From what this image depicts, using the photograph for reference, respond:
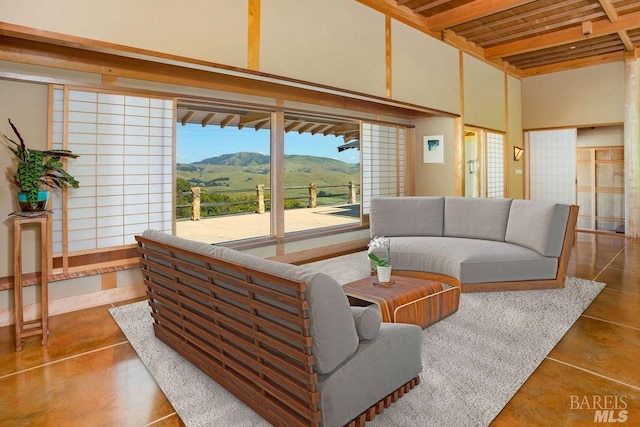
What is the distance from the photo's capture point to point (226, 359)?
1.88 m

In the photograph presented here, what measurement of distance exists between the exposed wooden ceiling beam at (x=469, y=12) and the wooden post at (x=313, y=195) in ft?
20.9

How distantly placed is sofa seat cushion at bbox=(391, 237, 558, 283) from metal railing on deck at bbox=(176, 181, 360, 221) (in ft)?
18.2

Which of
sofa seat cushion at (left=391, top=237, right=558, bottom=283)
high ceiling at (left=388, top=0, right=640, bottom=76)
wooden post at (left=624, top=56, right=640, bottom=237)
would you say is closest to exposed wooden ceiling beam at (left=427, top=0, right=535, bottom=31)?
high ceiling at (left=388, top=0, right=640, bottom=76)

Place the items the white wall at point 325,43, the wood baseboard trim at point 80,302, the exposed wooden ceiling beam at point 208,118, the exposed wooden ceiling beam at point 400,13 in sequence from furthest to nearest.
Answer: the exposed wooden ceiling beam at point 208,118, the exposed wooden ceiling beam at point 400,13, the white wall at point 325,43, the wood baseboard trim at point 80,302

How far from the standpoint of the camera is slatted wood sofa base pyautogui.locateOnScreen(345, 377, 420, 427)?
1621 millimetres

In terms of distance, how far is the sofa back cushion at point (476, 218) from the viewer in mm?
4070

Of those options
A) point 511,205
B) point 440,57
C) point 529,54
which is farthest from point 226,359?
A: point 529,54

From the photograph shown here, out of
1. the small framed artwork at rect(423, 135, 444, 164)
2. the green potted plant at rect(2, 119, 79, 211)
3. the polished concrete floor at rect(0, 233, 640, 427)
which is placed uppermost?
the small framed artwork at rect(423, 135, 444, 164)

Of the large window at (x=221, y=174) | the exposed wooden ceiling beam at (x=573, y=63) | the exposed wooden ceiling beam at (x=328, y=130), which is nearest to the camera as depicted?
the exposed wooden ceiling beam at (x=573, y=63)

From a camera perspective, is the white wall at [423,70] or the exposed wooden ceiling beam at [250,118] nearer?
the white wall at [423,70]

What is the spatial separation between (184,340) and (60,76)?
Answer: 2.48 meters

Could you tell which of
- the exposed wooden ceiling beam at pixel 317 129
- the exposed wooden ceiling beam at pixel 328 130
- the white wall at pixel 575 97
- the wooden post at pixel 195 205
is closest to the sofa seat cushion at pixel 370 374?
the white wall at pixel 575 97

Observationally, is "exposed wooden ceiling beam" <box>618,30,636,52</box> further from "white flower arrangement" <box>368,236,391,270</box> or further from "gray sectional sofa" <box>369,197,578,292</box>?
"white flower arrangement" <box>368,236,391,270</box>

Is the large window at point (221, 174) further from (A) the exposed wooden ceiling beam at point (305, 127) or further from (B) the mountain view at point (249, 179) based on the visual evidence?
(A) the exposed wooden ceiling beam at point (305, 127)
